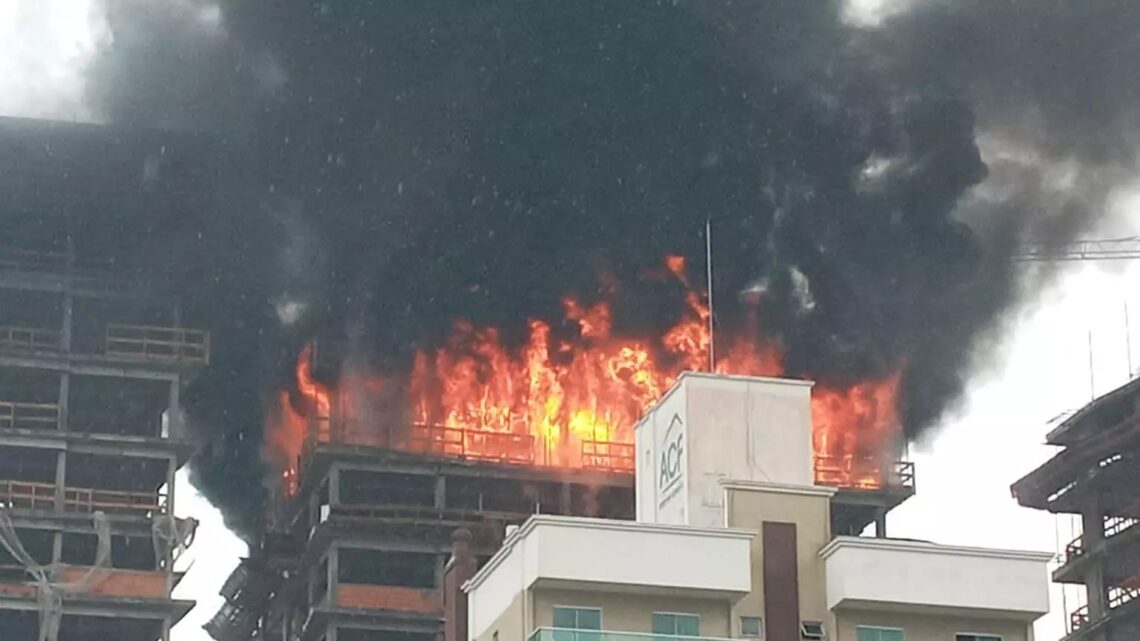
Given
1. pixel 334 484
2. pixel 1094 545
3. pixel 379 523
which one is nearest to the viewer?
pixel 379 523

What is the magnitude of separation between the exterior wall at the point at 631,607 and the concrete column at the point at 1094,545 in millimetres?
97503

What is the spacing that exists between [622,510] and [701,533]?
94568 millimetres

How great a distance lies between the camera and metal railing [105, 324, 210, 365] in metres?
143

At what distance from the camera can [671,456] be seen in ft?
193

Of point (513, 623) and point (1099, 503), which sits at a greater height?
point (1099, 503)

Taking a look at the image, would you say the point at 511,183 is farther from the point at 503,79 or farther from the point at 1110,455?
the point at 1110,455

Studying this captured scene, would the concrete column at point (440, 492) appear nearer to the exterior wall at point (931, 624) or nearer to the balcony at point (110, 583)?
the balcony at point (110, 583)

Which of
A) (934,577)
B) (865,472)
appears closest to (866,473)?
(865,472)

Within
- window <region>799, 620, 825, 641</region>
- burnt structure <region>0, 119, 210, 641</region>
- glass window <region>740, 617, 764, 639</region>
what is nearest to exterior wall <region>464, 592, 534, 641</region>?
glass window <region>740, 617, 764, 639</region>

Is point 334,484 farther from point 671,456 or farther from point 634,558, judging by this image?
point 634,558

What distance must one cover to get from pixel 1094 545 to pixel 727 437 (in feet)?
311

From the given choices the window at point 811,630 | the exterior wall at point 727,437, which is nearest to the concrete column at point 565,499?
the exterior wall at point 727,437

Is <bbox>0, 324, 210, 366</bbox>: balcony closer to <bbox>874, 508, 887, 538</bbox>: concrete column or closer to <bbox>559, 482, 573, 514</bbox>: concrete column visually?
<bbox>559, 482, 573, 514</bbox>: concrete column

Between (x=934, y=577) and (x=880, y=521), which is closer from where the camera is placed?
(x=934, y=577)
